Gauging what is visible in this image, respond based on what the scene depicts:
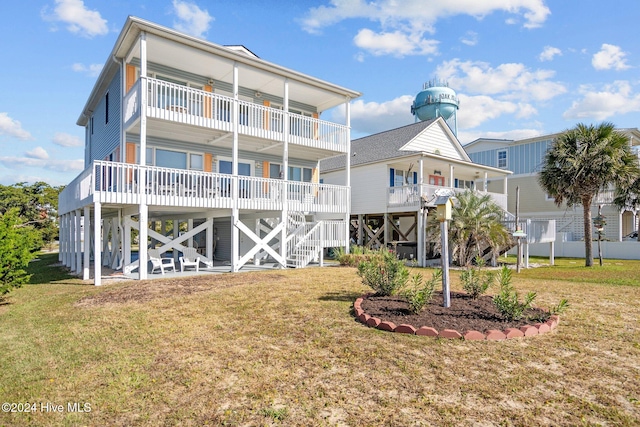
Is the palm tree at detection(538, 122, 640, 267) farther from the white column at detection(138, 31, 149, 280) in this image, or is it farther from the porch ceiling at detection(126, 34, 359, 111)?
the white column at detection(138, 31, 149, 280)

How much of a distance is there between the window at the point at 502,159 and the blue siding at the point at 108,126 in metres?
29.7

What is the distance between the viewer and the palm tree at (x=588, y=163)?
16.5 meters

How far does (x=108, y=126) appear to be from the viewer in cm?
1717

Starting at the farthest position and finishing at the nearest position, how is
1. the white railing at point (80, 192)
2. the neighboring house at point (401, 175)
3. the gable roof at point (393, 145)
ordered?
the gable roof at point (393, 145), the neighboring house at point (401, 175), the white railing at point (80, 192)

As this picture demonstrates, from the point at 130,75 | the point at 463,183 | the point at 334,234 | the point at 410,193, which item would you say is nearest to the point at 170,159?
the point at 130,75

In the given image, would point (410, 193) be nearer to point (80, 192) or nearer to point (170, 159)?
point (170, 159)

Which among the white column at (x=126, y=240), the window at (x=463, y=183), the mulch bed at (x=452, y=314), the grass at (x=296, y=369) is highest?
the window at (x=463, y=183)

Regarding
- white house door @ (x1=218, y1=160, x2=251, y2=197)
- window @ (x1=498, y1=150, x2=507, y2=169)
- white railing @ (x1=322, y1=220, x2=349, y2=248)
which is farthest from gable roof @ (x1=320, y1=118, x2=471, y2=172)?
window @ (x1=498, y1=150, x2=507, y2=169)

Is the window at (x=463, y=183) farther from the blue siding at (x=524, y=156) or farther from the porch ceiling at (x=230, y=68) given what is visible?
the porch ceiling at (x=230, y=68)

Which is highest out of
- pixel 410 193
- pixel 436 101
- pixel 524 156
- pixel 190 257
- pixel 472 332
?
pixel 436 101

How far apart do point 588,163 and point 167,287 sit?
18025mm

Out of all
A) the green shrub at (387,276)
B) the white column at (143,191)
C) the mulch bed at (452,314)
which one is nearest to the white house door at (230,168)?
the white column at (143,191)

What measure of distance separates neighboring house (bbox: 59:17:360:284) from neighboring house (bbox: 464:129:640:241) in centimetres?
1995

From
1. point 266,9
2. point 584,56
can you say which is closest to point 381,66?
point 266,9
